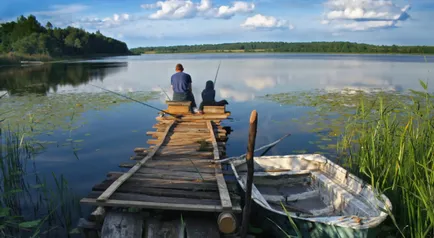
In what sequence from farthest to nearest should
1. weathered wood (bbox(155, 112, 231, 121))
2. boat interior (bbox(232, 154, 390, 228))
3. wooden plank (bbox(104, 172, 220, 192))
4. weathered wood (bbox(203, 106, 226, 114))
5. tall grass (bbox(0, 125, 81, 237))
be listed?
weathered wood (bbox(203, 106, 226, 114)), weathered wood (bbox(155, 112, 231, 121)), wooden plank (bbox(104, 172, 220, 192)), tall grass (bbox(0, 125, 81, 237)), boat interior (bbox(232, 154, 390, 228))

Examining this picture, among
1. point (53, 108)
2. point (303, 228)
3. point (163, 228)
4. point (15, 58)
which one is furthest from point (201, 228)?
point (15, 58)

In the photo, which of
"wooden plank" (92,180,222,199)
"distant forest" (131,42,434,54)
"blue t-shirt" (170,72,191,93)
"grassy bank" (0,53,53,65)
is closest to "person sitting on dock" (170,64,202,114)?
"blue t-shirt" (170,72,191,93)

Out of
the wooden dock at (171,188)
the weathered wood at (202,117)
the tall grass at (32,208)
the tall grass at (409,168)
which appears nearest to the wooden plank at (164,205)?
the wooden dock at (171,188)

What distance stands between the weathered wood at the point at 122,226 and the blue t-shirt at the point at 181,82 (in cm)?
655

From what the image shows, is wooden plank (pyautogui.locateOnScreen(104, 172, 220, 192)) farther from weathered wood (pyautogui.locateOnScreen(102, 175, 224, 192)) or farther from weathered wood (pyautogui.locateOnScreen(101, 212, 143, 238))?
weathered wood (pyautogui.locateOnScreen(101, 212, 143, 238))

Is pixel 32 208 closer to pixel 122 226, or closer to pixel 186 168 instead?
pixel 122 226

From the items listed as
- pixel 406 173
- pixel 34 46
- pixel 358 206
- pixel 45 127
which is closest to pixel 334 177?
pixel 358 206

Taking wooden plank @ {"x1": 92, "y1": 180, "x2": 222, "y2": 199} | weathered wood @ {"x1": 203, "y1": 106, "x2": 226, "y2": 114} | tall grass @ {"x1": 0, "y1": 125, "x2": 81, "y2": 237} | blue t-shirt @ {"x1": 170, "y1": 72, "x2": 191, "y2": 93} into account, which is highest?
blue t-shirt @ {"x1": 170, "y1": 72, "x2": 191, "y2": 93}

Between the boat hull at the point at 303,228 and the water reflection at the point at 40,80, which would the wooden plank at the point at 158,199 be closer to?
the boat hull at the point at 303,228

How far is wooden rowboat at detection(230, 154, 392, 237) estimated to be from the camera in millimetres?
3744

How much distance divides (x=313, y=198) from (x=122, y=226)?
296 cm

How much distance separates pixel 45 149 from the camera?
8.48 meters

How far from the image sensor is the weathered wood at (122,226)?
154 inches

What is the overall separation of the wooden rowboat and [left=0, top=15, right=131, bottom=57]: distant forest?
163 ft
